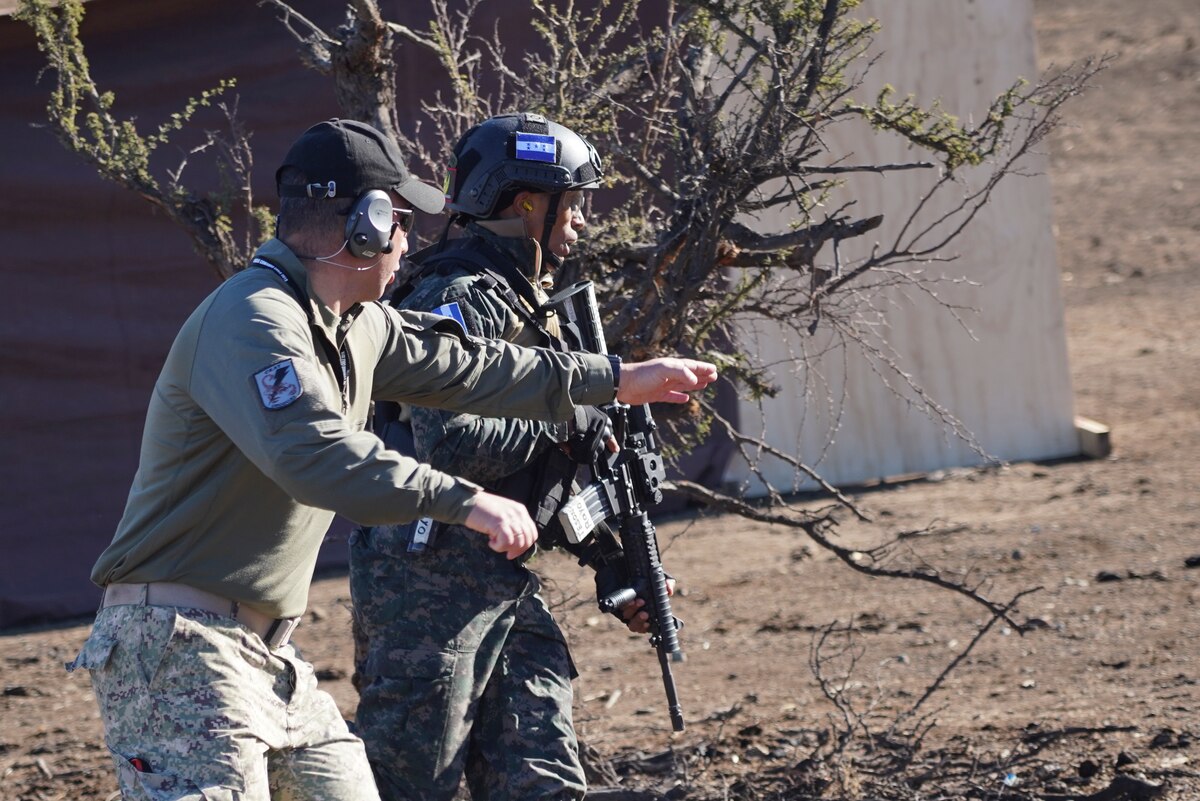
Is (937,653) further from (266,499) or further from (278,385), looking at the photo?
(278,385)

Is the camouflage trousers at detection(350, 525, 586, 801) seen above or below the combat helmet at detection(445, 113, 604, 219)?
below

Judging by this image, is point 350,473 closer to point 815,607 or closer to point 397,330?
point 397,330

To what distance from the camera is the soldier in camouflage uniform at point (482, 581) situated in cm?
349

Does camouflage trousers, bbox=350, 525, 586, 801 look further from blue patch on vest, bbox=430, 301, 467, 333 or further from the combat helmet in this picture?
the combat helmet

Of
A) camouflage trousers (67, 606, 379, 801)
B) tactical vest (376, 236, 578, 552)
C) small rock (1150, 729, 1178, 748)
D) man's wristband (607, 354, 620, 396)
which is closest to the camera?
camouflage trousers (67, 606, 379, 801)

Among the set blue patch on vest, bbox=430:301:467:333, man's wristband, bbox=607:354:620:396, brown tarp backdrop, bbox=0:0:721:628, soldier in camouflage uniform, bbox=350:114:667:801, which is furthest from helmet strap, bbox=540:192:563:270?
brown tarp backdrop, bbox=0:0:721:628

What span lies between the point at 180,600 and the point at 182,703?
19 cm

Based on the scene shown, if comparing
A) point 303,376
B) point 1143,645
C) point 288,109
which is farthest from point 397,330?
point 288,109

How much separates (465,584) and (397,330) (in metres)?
0.72

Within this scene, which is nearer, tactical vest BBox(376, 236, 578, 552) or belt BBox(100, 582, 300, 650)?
belt BBox(100, 582, 300, 650)

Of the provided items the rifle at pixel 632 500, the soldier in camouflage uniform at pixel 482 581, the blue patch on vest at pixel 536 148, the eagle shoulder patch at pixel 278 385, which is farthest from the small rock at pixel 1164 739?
the eagle shoulder patch at pixel 278 385

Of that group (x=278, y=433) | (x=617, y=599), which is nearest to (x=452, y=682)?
(x=617, y=599)

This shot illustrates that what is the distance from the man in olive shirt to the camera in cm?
258

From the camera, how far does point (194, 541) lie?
2785 millimetres
